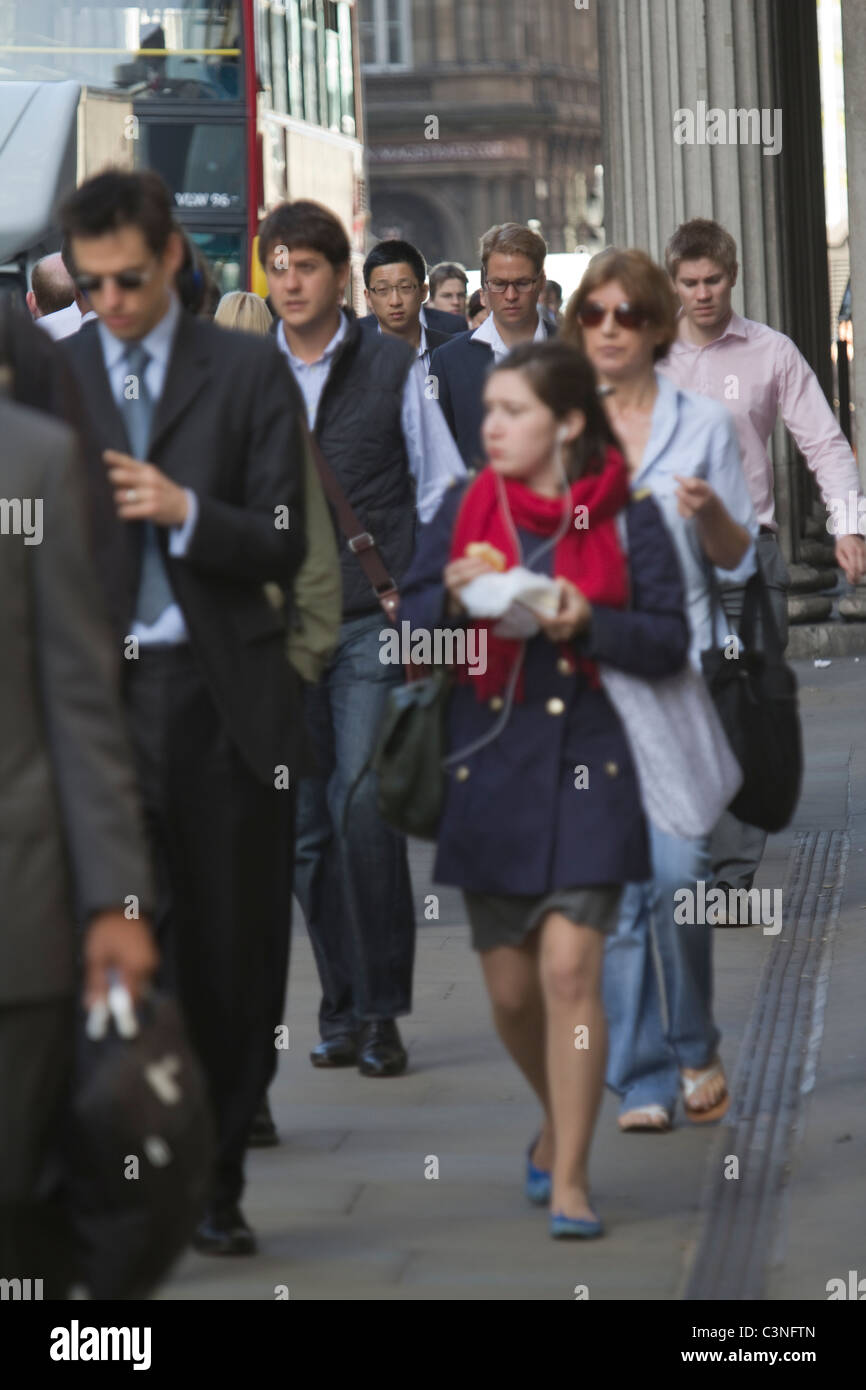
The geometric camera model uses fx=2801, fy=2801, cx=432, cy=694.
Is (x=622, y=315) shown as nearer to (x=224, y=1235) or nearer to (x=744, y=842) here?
(x=224, y=1235)

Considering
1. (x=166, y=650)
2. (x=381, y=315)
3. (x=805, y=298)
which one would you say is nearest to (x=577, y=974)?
(x=166, y=650)

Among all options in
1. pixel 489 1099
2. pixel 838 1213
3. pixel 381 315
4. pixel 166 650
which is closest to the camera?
pixel 166 650

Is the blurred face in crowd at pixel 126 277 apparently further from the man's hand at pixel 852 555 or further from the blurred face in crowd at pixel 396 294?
the blurred face in crowd at pixel 396 294

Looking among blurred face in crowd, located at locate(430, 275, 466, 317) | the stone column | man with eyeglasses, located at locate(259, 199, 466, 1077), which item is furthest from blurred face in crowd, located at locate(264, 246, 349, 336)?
blurred face in crowd, located at locate(430, 275, 466, 317)

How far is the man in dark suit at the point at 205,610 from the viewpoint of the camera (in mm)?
4535

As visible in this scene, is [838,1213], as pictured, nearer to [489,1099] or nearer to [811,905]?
[489,1099]

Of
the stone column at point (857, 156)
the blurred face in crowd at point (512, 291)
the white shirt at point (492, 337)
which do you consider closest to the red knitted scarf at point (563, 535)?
the white shirt at point (492, 337)

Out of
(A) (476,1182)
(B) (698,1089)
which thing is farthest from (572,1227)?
(B) (698,1089)

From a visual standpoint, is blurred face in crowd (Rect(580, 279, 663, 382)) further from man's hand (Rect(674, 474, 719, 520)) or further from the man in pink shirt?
the man in pink shirt

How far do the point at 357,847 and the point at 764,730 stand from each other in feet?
3.61

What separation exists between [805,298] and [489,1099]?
1116 centimetres

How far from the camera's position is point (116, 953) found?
325cm

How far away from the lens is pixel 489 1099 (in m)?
6.00

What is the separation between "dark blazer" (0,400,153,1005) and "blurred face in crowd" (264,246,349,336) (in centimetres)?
286
